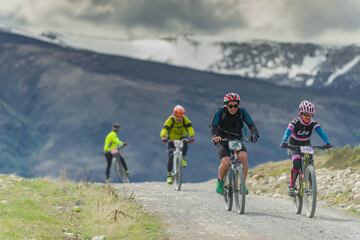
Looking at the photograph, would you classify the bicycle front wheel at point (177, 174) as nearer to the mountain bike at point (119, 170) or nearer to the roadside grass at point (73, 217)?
the roadside grass at point (73, 217)

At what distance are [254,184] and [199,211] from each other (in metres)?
12.0

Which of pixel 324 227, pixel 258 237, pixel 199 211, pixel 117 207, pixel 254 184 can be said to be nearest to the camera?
pixel 258 237

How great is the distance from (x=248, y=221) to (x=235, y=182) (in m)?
1.88

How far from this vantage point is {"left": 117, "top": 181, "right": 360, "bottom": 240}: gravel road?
14633 millimetres

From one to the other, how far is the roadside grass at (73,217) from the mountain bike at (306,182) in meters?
3.76

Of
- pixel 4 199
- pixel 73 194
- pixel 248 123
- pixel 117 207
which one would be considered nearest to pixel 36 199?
pixel 4 199

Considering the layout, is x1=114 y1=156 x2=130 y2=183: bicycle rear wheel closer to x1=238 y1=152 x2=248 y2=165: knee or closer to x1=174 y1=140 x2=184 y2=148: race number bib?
x1=174 y1=140 x2=184 y2=148: race number bib

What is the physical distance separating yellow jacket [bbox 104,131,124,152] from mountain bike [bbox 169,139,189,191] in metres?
8.28

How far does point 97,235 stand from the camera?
48.2 ft

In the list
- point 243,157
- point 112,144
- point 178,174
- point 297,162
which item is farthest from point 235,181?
point 112,144

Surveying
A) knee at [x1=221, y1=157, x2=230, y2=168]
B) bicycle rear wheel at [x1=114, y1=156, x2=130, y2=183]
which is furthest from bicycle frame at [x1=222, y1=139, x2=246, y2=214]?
bicycle rear wheel at [x1=114, y1=156, x2=130, y2=183]

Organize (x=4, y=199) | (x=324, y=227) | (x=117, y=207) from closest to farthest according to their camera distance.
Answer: (x=324, y=227) < (x=117, y=207) < (x=4, y=199)

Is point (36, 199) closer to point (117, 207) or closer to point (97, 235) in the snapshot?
point (117, 207)

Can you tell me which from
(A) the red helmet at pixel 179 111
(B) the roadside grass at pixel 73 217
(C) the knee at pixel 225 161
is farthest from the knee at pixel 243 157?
(A) the red helmet at pixel 179 111
